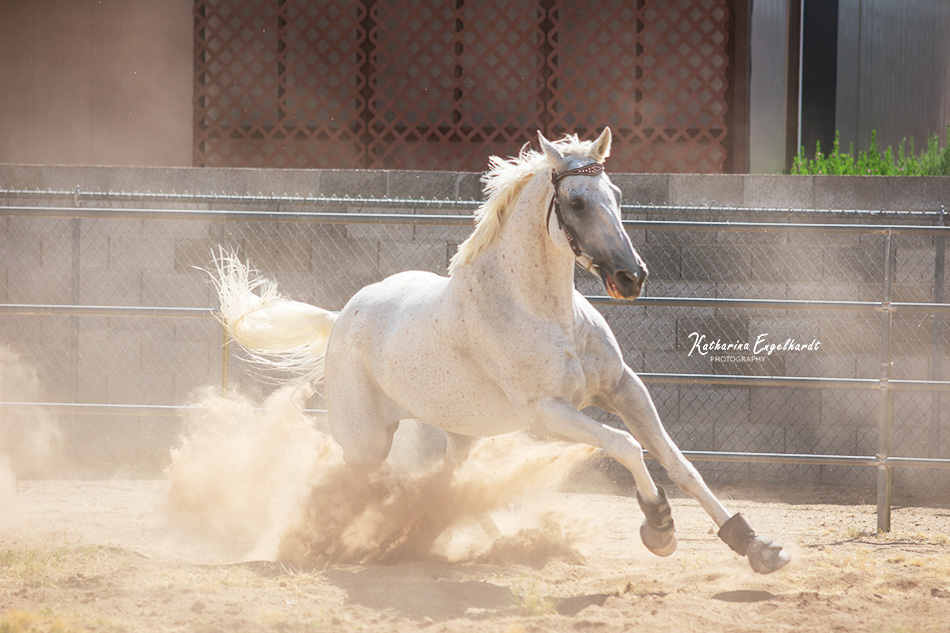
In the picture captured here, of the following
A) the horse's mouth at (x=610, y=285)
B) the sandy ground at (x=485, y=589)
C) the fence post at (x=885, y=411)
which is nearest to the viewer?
the sandy ground at (x=485, y=589)

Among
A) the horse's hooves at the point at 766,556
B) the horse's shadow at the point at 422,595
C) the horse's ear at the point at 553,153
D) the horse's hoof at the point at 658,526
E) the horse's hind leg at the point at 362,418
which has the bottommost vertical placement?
the horse's shadow at the point at 422,595

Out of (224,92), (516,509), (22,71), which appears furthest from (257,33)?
(516,509)

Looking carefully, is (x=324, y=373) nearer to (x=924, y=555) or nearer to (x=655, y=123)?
(x=924, y=555)

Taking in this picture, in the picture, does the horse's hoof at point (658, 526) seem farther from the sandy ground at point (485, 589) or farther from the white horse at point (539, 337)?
the sandy ground at point (485, 589)

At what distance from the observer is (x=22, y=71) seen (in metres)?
9.13

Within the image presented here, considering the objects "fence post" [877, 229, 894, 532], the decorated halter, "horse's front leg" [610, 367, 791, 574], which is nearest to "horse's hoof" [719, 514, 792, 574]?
"horse's front leg" [610, 367, 791, 574]

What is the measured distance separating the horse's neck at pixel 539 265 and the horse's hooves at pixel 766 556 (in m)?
1.05

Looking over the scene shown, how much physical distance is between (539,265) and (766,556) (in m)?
1.34

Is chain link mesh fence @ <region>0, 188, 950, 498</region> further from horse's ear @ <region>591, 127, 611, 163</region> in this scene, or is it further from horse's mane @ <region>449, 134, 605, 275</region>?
horse's ear @ <region>591, 127, 611, 163</region>

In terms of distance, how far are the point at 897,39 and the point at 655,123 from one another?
9.45 feet

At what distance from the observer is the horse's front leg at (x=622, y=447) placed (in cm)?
318

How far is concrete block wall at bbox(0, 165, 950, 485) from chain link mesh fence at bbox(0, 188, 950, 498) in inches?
0.5

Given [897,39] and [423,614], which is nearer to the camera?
[423,614]

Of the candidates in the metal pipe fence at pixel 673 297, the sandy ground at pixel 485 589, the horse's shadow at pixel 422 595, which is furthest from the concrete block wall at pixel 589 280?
the horse's shadow at pixel 422 595
